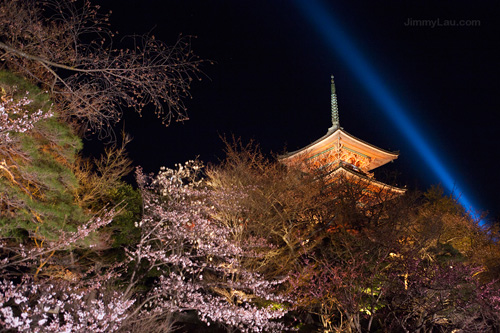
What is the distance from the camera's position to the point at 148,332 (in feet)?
19.6

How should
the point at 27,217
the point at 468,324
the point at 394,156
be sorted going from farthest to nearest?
the point at 394,156, the point at 468,324, the point at 27,217

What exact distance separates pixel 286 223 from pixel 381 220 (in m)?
3.62

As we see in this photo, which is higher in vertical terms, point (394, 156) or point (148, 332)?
point (394, 156)

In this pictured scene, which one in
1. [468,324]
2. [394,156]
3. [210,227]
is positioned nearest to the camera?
[468,324]

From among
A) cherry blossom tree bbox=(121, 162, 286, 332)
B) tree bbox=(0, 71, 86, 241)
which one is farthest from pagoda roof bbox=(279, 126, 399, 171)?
tree bbox=(0, 71, 86, 241)

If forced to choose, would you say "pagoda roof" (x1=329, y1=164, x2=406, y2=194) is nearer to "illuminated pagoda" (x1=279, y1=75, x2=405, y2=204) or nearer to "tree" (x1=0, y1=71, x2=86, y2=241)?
"illuminated pagoda" (x1=279, y1=75, x2=405, y2=204)

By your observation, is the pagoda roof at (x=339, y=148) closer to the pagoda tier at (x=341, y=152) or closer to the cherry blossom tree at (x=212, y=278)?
the pagoda tier at (x=341, y=152)

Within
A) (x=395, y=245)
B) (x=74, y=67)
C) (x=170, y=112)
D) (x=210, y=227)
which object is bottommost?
(x=210, y=227)

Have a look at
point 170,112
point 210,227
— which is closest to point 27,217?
point 170,112

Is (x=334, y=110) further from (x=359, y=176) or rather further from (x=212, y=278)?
(x=212, y=278)

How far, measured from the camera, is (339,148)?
20344mm

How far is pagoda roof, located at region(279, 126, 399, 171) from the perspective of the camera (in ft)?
65.7

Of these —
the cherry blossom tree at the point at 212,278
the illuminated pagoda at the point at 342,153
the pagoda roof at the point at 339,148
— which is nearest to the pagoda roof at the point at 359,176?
the illuminated pagoda at the point at 342,153

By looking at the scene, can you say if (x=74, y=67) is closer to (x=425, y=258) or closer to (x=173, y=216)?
(x=173, y=216)
